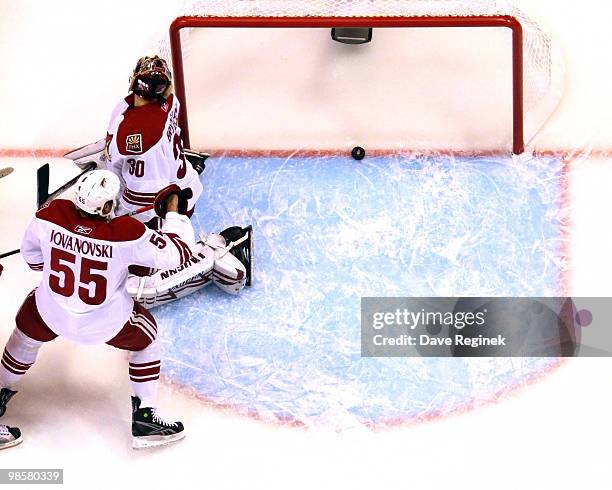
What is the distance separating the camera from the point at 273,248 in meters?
4.82

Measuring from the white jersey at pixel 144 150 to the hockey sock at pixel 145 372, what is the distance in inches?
22.2

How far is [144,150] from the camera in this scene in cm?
436

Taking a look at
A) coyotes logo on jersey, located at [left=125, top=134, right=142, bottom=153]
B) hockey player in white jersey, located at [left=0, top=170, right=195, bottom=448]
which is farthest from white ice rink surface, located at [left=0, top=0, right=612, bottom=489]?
coyotes logo on jersey, located at [left=125, top=134, right=142, bottom=153]

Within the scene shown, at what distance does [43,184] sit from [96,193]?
121cm

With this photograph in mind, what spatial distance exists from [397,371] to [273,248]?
70 cm

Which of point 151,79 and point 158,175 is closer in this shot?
point 151,79

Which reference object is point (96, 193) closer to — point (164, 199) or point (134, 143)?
point (164, 199)

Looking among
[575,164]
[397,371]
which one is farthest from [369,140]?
[397,371]

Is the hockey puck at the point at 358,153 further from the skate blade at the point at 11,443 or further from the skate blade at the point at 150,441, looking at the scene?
the skate blade at the point at 11,443

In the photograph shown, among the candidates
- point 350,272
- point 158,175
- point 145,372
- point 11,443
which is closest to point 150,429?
point 145,372

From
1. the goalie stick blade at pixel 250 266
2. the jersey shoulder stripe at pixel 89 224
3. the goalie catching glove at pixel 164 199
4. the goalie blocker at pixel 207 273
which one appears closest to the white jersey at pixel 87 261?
the jersey shoulder stripe at pixel 89 224

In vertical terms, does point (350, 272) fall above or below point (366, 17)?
below

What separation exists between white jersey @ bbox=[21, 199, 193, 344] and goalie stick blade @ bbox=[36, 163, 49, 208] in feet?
3.09

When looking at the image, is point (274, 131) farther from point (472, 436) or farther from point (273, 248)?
point (472, 436)
